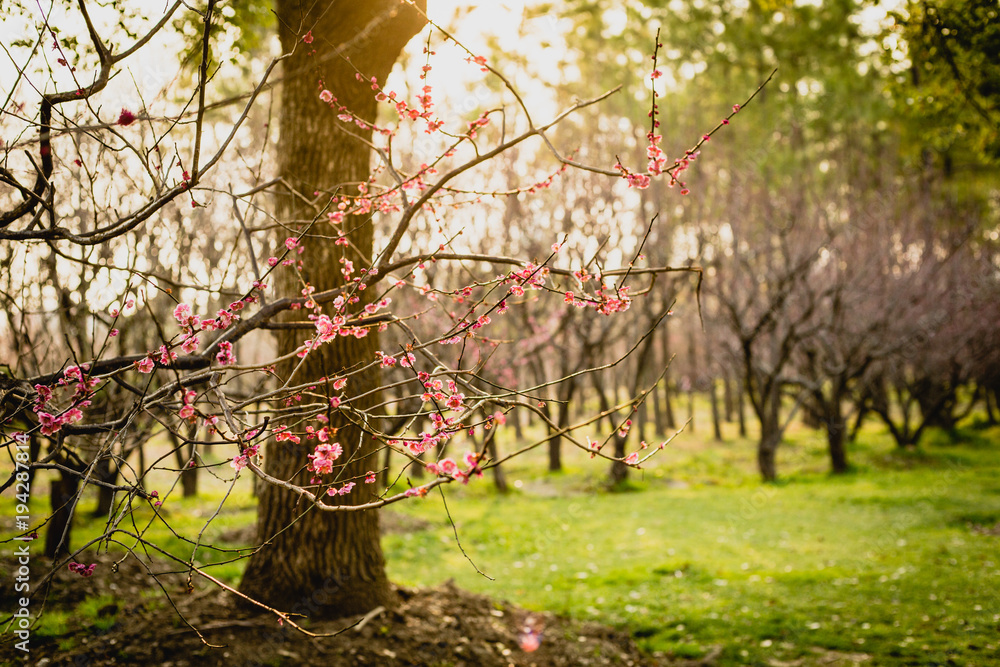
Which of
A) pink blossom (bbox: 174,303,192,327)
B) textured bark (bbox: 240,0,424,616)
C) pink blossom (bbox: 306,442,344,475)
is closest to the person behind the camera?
pink blossom (bbox: 306,442,344,475)

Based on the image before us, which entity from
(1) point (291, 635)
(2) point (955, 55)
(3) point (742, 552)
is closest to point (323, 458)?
(1) point (291, 635)

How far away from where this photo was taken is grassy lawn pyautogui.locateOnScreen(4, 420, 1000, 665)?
619 centimetres

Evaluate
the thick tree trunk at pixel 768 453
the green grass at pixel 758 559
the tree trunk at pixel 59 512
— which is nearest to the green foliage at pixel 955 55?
the green grass at pixel 758 559

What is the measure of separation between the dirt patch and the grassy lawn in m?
0.39

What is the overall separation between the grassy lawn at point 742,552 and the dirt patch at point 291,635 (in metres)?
0.39

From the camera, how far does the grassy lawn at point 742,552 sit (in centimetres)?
619

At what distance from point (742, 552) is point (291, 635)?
747cm

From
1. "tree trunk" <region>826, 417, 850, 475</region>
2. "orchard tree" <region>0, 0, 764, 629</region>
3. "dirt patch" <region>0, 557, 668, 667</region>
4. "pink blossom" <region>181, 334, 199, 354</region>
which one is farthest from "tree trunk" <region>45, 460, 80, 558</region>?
"tree trunk" <region>826, 417, 850, 475</region>

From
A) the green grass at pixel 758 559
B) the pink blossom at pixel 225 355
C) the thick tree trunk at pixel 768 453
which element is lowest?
the green grass at pixel 758 559

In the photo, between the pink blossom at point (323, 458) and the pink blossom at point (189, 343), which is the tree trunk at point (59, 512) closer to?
the pink blossom at point (189, 343)

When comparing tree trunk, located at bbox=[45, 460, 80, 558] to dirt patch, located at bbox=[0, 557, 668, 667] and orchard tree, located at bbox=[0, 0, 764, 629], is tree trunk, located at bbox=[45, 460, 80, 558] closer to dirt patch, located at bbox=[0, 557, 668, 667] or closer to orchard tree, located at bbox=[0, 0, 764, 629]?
orchard tree, located at bbox=[0, 0, 764, 629]

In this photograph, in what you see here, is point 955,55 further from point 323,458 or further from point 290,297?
point 323,458

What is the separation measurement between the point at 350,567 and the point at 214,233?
978cm

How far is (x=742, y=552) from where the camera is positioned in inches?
389
